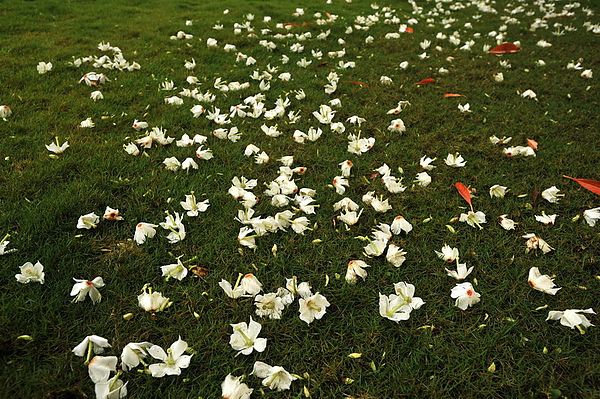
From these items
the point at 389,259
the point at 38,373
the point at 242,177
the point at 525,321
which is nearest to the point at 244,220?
the point at 242,177

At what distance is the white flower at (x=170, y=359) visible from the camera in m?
1.24

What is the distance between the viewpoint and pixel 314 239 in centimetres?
182

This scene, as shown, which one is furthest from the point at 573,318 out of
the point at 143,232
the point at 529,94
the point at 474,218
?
the point at 529,94

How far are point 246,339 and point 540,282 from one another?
133 centimetres

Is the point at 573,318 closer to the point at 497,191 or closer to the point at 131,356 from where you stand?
the point at 497,191

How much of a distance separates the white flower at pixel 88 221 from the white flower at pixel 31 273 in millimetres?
295

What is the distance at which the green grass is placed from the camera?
4.27ft

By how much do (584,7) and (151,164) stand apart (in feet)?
→ 27.6

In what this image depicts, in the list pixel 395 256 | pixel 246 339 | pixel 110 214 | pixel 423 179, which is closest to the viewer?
pixel 246 339

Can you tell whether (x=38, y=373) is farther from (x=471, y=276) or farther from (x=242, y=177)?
(x=471, y=276)

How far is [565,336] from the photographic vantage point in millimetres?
1405

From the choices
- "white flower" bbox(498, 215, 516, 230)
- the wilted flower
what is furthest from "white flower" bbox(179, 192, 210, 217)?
"white flower" bbox(498, 215, 516, 230)

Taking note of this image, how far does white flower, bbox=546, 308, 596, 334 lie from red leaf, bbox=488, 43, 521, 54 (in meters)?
4.04

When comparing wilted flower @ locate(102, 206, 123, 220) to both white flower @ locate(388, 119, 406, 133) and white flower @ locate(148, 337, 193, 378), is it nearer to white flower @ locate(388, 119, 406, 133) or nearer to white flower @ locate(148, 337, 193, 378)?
white flower @ locate(148, 337, 193, 378)
